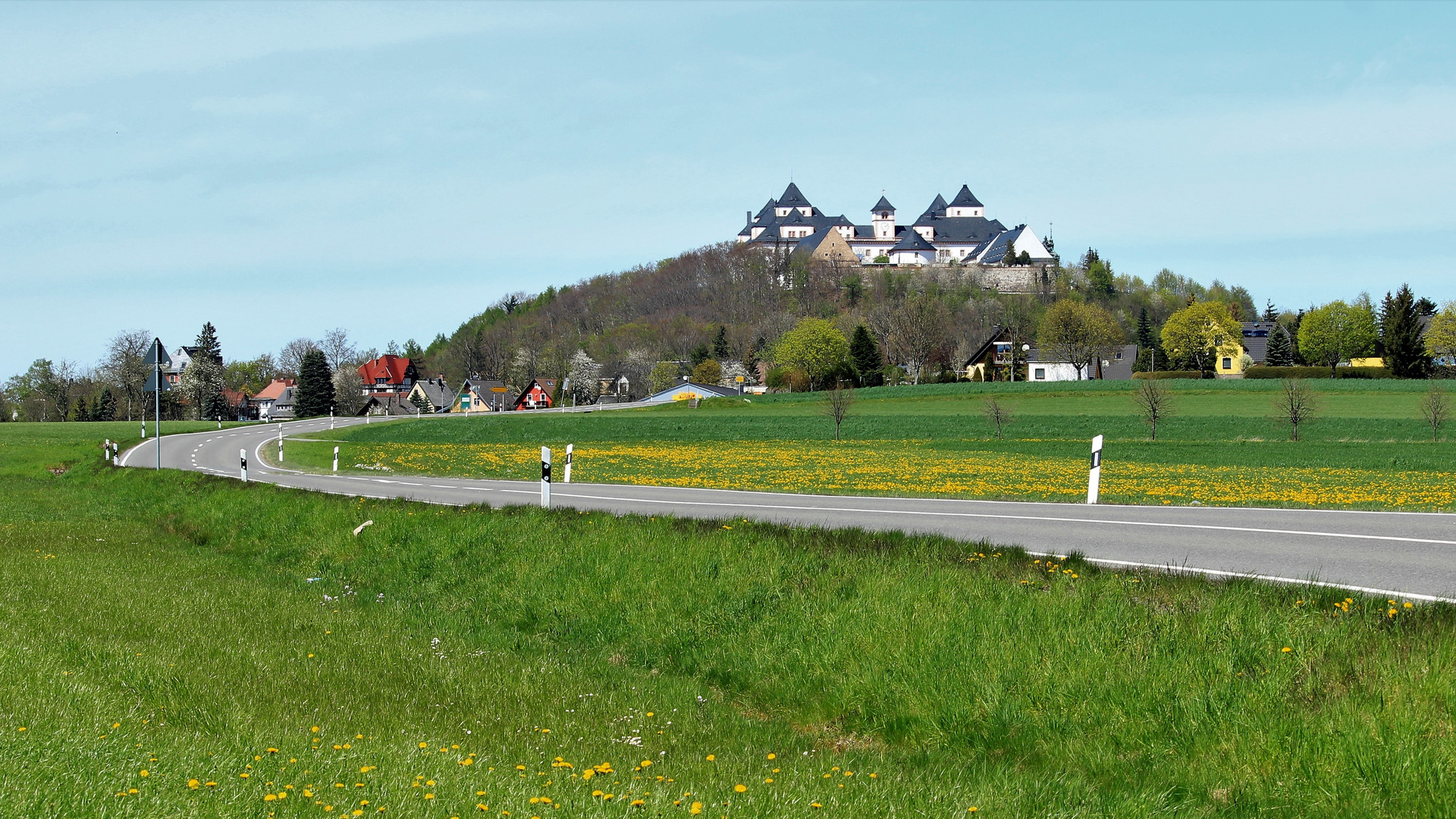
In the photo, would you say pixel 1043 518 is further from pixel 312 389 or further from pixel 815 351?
pixel 312 389

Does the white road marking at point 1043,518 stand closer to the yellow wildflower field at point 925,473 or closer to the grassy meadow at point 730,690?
the yellow wildflower field at point 925,473

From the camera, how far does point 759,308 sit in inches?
6727

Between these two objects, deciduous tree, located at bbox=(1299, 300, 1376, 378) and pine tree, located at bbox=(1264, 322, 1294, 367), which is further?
pine tree, located at bbox=(1264, 322, 1294, 367)

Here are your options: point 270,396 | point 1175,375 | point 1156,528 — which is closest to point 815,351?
point 1175,375

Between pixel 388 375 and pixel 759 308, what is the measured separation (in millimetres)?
64700

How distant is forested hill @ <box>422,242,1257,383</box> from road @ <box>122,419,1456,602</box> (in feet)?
383

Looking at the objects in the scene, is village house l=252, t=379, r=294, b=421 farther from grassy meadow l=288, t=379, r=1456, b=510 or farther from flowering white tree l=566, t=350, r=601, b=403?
grassy meadow l=288, t=379, r=1456, b=510

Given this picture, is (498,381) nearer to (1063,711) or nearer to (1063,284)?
(1063,284)

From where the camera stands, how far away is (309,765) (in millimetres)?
5668

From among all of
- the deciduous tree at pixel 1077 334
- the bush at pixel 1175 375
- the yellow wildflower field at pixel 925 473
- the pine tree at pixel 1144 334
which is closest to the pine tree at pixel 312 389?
the yellow wildflower field at pixel 925 473

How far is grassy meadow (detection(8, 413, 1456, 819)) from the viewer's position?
5.43 m

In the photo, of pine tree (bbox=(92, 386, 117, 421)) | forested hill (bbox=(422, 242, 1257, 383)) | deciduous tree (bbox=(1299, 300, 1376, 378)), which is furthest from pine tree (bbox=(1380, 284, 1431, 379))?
pine tree (bbox=(92, 386, 117, 421))

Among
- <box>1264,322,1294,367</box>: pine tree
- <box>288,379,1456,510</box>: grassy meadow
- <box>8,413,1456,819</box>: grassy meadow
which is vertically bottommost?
<box>288,379,1456,510</box>: grassy meadow

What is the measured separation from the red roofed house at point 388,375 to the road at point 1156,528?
518 ft
